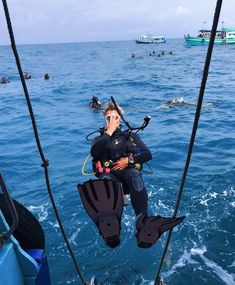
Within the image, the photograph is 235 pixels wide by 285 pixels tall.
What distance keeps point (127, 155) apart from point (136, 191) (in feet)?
2.51

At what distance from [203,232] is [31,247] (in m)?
5.03

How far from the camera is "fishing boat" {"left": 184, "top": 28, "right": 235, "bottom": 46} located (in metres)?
89.3

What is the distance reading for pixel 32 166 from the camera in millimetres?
11945

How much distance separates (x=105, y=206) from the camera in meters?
4.11

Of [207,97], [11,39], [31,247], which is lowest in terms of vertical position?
[207,97]

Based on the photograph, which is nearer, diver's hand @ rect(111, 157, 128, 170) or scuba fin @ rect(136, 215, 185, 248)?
scuba fin @ rect(136, 215, 185, 248)

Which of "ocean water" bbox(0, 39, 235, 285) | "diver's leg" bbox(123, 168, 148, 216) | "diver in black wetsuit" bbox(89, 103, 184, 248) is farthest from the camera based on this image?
"ocean water" bbox(0, 39, 235, 285)

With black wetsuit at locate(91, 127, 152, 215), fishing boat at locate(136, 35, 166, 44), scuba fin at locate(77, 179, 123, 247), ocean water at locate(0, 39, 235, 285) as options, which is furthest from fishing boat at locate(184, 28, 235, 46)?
scuba fin at locate(77, 179, 123, 247)

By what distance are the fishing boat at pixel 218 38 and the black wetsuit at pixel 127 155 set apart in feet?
294

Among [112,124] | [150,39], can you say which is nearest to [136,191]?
[112,124]

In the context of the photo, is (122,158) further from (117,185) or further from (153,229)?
(153,229)

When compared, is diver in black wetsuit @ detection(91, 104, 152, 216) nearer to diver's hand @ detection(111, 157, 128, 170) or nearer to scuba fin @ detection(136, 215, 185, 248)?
diver's hand @ detection(111, 157, 128, 170)

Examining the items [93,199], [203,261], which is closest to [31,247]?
[93,199]

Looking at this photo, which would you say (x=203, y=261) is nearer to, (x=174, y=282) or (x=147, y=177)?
(x=174, y=282)
